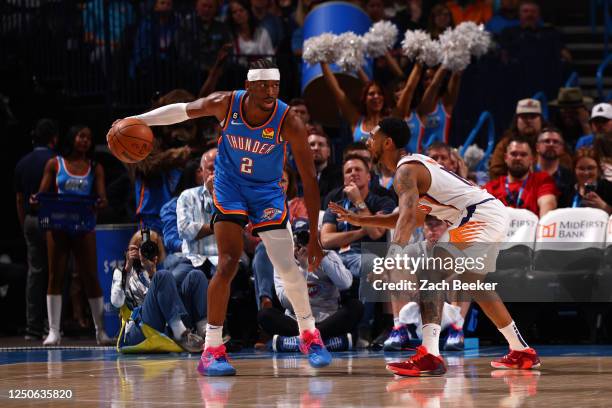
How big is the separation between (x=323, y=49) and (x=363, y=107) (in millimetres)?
787

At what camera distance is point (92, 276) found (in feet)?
36.6

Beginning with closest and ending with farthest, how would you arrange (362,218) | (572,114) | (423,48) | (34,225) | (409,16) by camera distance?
(362,218), (423,48), (34,225), (572,114), (409,16)

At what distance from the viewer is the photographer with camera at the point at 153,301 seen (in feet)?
31.6

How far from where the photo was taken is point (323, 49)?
11367mm

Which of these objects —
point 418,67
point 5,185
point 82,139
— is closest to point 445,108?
point 418,67

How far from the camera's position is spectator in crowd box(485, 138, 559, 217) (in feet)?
33.6

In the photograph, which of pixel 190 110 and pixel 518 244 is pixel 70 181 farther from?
pixel 518 244

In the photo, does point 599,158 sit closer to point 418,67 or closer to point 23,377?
point 418,67

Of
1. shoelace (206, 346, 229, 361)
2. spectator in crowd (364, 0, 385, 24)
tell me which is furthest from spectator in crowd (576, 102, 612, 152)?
shoelace (206, 346, 229, 361)

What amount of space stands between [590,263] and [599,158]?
955mm

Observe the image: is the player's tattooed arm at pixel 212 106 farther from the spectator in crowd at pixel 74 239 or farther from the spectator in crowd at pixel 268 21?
the spectator in crowd at pixel 268 21

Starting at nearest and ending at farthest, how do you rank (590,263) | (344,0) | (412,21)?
(590,263)
(344,0)
(412,21)

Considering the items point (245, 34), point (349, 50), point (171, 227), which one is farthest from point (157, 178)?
point (245, 34)

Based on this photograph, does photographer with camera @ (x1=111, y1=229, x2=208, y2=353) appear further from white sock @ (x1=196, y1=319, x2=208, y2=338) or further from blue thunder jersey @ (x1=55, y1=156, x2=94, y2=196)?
blue thunder jersey @ (x1=55, y1=156, x2=94, y2=196)
